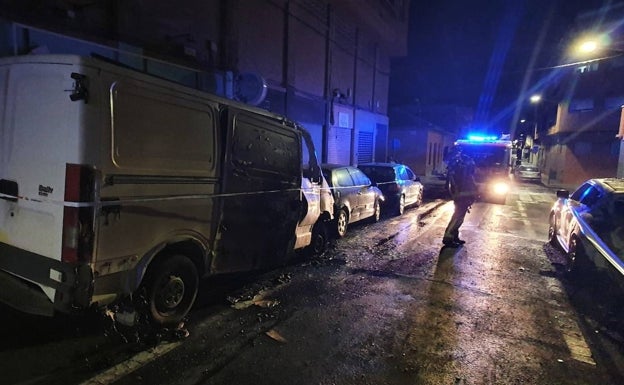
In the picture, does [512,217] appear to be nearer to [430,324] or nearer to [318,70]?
[318,70]

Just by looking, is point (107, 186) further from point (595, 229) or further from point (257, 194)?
point (595, 229)

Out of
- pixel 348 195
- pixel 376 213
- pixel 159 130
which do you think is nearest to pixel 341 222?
pixel 348 195

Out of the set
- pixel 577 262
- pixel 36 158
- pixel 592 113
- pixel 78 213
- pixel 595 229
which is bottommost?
pixel 577 262

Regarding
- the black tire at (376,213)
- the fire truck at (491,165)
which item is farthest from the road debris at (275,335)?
the fire truck at (491,165)

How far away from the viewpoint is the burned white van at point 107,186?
128 inches

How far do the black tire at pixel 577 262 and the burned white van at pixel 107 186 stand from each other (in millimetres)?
5398

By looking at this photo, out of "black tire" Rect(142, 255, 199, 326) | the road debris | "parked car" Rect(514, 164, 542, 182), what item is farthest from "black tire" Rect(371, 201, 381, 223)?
"parked car" Rect(514, 164, 542, 182)

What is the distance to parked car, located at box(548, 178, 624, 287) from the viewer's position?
17.4 ft

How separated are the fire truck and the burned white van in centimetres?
1573

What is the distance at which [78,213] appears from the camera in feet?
10.6

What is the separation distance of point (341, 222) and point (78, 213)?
622 cm

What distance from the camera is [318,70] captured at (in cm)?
1648

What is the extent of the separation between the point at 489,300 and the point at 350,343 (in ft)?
7.82

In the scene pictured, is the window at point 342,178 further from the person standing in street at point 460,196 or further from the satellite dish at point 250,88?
the satellite dish at point 250,88
